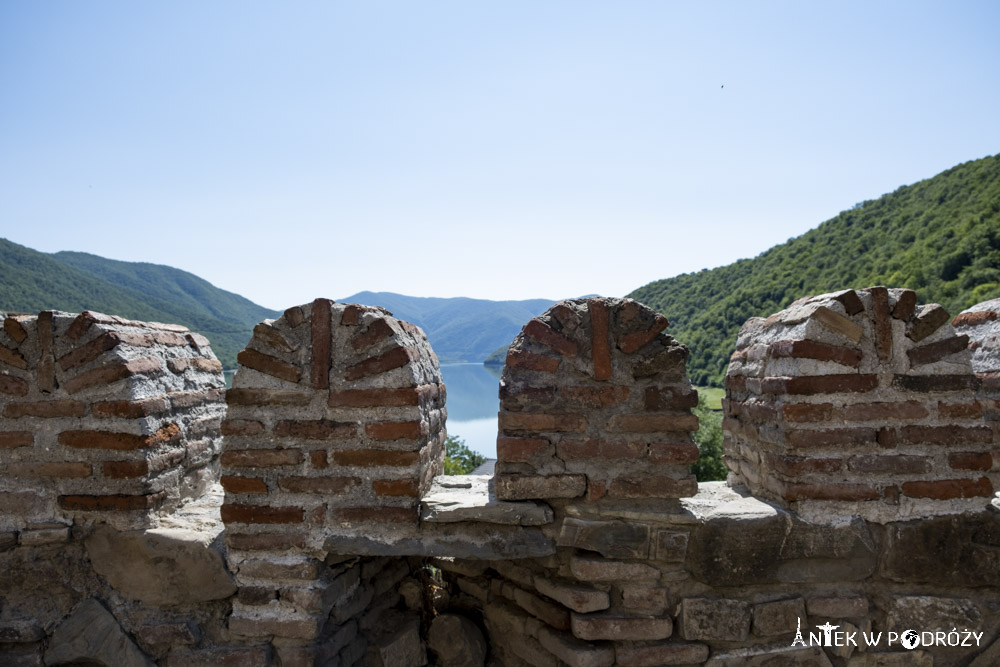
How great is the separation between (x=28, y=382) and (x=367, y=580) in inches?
55.2

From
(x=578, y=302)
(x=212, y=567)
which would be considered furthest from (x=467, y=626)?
(x=578, y=302)

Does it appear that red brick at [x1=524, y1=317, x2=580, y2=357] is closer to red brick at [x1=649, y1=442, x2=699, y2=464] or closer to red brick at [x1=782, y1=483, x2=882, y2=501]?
red brick at [x1=649, y1=442, x2=699, y2=464]

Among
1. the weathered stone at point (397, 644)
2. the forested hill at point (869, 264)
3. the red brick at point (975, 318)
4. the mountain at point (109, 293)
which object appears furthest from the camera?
the mountain at point (109, 293)

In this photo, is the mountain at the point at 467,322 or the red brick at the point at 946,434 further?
the mountain at the point at 467,322

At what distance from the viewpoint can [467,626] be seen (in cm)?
241

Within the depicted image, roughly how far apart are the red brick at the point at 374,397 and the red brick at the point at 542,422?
31 centimetres

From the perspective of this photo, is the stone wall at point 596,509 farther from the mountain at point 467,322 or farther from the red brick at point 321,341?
the mountain at point 467,322

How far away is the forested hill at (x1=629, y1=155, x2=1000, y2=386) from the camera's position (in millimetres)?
15541

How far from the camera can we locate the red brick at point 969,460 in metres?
2.10

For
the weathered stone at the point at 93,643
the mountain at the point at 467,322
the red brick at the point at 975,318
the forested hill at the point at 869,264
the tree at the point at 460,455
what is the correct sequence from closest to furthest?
the weathered stone at the point at 93,643
the red brick at the point at 975,318
the tree at the point at 460,455
the forested hill at the point at 869,264
the mountain at the point at 467,322

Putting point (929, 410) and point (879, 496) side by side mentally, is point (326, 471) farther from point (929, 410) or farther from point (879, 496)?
point (929, 410)

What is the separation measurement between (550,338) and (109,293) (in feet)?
91.9

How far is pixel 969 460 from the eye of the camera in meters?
2.10

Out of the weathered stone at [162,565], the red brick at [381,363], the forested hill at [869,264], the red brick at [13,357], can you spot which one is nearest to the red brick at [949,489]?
the red brick at [381,363]
